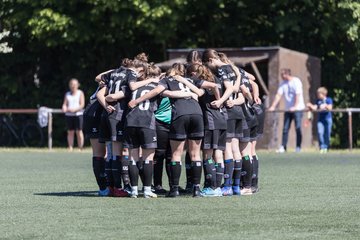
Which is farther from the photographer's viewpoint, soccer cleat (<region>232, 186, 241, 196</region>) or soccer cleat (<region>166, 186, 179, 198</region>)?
soccer cleat (<region>232, 186, 241, 196</region>)

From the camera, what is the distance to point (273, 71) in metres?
31.7

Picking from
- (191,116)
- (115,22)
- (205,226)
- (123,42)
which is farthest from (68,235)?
(123,42)

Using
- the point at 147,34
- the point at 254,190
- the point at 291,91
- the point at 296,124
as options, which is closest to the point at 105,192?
the point at 254,190

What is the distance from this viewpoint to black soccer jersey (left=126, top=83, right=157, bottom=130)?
591 inches

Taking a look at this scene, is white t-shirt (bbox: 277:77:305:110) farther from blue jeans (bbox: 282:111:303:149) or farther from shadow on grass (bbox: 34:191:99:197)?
shadow on grass (bbox: 34:191:99:197)

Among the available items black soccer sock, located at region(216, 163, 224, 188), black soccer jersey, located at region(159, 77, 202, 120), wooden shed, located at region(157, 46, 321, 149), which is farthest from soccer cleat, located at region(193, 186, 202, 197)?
wooden shed, located at region(157, 46, 321, 149)

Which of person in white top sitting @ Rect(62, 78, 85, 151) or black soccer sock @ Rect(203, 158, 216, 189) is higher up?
person in white top sitting @ Rect(62, 78, 85, 151)

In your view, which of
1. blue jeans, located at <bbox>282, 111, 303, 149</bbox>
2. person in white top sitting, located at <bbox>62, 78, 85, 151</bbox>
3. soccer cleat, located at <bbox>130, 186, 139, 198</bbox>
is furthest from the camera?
person in white top sitting, located at <bbox>62, 78, 85, 151</bbox>

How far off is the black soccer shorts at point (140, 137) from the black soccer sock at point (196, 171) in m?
0.62

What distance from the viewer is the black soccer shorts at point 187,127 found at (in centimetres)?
1506

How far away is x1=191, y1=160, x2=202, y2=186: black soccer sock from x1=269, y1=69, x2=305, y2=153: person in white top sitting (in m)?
13.8

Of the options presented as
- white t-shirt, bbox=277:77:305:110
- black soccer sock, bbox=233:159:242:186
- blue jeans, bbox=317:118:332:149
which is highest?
white t-shirt, bbox=277:77:305:110

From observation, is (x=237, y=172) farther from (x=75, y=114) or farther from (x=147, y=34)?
(x=147, y=34)

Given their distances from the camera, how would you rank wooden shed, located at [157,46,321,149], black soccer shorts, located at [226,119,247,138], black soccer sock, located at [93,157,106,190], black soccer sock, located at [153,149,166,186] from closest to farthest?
black soccer shorts, located at [226,119,247,138]
black soccer sock, located at [93,157,106,190]
black soccer sock, located at [153,149,166,186]
wooden shed, located at [157,46,321,149]
